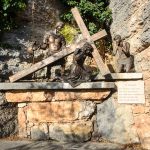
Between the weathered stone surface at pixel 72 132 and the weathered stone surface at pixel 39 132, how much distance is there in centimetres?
11

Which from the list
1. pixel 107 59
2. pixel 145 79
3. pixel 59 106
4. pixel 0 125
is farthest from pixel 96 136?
pixel 107 59

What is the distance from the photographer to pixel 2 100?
8.09 meters

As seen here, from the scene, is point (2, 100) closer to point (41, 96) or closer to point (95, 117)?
point (41, 96)

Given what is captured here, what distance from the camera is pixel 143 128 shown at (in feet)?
25.0

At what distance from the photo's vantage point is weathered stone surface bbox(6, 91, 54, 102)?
796 cm

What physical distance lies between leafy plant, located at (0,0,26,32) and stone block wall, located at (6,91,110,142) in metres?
1.93

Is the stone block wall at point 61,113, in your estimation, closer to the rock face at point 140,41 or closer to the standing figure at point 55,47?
the standing figure at point 55,47

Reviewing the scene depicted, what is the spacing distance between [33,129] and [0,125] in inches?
29.3

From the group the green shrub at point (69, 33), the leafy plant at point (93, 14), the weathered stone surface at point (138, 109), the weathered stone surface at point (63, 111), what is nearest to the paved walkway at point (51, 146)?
the weathered stone surface at point (63, 111)

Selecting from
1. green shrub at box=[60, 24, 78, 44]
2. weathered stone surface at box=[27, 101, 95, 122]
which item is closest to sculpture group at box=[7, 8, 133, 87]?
weathered stone surface at box=[27, 101, 95, 122]

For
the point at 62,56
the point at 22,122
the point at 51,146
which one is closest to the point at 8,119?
the point at 22,122

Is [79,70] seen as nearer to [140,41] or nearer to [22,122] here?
[140,41]

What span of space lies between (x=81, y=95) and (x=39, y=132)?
1.25 m

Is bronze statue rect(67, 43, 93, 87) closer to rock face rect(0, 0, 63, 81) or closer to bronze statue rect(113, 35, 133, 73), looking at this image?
bronze statue rect(113, 35, 133, 73)
